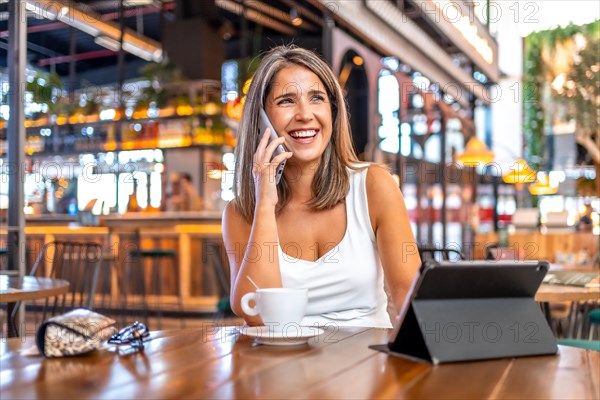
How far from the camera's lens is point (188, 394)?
0.81 meters

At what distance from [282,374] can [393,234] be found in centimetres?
86

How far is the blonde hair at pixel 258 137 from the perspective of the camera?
1840 millimetres

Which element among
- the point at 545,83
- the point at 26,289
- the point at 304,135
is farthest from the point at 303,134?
the point at 545,83

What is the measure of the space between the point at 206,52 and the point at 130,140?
1737 mm

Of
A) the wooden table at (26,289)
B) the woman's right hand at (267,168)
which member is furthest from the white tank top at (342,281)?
the wooden table at (26,289)

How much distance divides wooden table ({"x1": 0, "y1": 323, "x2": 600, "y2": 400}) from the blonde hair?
739mm

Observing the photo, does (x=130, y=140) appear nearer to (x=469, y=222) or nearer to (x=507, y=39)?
(x=469, y=222)

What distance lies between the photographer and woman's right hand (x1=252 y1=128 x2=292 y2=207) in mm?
1665

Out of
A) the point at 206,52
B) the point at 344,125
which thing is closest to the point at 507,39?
the point at 206,52

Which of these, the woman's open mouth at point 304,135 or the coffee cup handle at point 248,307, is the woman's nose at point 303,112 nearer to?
the woman's open mouth at point 304,135

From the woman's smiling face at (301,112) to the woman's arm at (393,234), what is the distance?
0.18 meters

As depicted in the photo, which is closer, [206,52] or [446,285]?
[446,285]

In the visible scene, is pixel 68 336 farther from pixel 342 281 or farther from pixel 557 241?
pixel 557 241

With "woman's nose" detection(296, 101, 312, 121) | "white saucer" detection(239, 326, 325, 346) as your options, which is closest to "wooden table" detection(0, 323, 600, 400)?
"white saucer" detection(239, 326, 325, 346)
